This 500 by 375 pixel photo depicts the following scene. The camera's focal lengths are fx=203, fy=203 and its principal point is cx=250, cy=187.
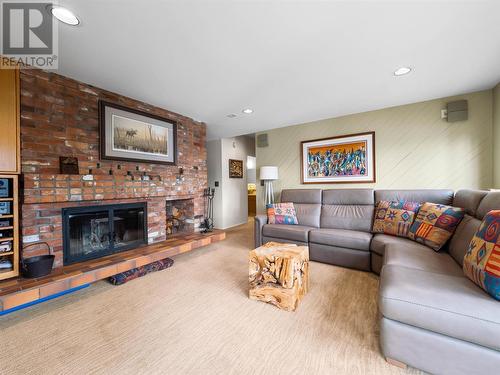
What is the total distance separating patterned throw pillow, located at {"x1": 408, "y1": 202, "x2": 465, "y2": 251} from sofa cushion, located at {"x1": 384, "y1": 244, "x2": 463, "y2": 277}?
0.12 m

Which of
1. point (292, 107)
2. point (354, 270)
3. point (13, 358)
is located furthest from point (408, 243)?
point (13, 358)

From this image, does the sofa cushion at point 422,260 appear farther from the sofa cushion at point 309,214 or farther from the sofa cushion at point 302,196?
the sofa cushion at point 302,196

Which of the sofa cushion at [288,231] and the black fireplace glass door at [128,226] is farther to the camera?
the sofa cushion at [288,231]

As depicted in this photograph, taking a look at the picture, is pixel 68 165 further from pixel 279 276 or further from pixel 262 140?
pixel 262 140

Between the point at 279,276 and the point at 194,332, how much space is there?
81 cm

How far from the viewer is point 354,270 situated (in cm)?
259

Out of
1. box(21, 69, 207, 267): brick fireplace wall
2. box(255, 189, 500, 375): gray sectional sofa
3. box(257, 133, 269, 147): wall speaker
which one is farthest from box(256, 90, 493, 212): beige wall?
box(21, 69, 207, 267): brick fireplace wall

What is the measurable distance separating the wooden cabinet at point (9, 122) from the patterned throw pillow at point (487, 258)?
3.69 meters

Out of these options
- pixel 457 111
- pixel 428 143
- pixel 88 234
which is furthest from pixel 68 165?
pixel 457 111

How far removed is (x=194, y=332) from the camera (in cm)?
153

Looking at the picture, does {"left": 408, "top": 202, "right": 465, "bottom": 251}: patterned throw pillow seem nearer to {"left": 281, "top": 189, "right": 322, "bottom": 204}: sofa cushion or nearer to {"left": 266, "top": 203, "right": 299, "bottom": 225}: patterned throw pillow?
{"left": 281, "top": 189, "right": 322, "bottom": 204}: sofa cushion

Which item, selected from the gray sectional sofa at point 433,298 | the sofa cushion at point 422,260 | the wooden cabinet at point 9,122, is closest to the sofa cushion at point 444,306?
the gray sectional sofa at point 433,298

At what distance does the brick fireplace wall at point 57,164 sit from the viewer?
6.67 ft

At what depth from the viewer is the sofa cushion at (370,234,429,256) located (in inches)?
83.1
